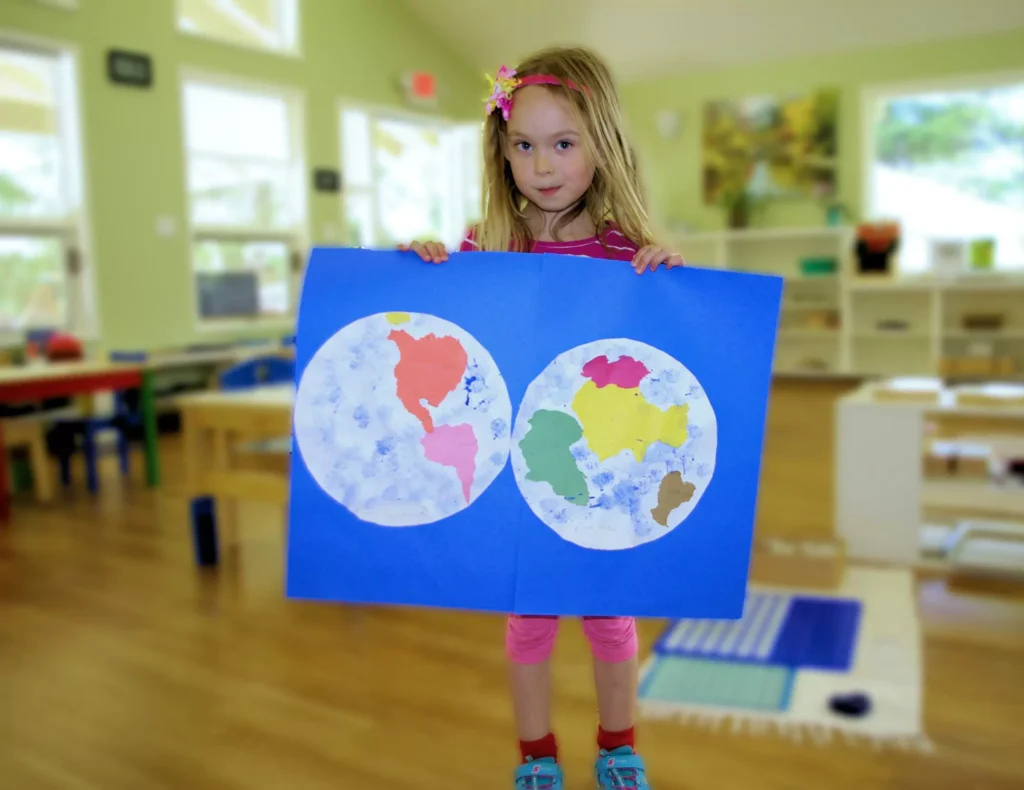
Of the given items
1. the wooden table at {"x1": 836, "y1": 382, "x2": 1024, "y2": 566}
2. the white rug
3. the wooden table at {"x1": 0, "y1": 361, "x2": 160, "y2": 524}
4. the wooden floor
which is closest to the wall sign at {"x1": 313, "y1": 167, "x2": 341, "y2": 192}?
the wooden table at {"x1": 0, "y1": 361, "x2": 160, "y2": 524}

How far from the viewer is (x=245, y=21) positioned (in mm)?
6328

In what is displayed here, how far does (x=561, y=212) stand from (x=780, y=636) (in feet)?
4.89

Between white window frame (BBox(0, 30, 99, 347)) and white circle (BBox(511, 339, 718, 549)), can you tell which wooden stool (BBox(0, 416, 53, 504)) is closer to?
white window frame (BBox(0, 30, 99, 347))

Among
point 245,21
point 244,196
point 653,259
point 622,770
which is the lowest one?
point 622,770

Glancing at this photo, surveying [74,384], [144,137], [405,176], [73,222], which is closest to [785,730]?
[74,384]

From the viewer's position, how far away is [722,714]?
1.88 metres

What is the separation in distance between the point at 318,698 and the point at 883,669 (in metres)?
1.30

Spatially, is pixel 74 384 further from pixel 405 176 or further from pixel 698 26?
pixel 698 26

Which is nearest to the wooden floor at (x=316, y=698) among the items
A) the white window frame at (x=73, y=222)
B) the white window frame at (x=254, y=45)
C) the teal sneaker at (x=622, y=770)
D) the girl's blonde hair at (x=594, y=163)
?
the teal sneaker at (x=622, y=770)

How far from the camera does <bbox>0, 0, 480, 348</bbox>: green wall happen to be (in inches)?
209

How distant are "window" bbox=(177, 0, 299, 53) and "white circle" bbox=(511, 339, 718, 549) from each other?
5.68 meters

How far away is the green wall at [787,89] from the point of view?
687cm

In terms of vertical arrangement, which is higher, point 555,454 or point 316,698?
point 555,454

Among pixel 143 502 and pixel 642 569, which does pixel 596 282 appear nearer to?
pixel 642 569
